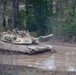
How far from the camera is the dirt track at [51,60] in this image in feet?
58.1

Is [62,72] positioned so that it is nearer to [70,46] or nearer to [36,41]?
[36,41]

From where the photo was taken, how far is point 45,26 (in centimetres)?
2917

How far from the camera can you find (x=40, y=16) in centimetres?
2941

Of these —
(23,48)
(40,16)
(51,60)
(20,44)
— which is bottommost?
(51,60)

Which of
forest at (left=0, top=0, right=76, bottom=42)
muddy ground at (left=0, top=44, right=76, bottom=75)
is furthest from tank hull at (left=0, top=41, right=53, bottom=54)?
forest at (left=0, top=0, right=76, bottom=42)

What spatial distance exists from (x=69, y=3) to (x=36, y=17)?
2.88 m

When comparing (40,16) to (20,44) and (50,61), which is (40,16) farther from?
(50,61)

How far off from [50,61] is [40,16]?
34.5 ft

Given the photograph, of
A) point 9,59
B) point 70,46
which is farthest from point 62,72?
point 70,46

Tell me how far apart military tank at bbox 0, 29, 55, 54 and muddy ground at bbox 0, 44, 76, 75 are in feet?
1.13

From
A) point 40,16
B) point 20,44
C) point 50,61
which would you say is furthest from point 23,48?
point 40,16

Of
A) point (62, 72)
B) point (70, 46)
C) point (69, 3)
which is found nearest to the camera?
point (62, 72)

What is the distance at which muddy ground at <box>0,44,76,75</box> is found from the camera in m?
16.5

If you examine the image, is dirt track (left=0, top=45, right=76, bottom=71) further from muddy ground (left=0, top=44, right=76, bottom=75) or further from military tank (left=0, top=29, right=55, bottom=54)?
military tank (left=0, top=29, right=55, bottom=54)
